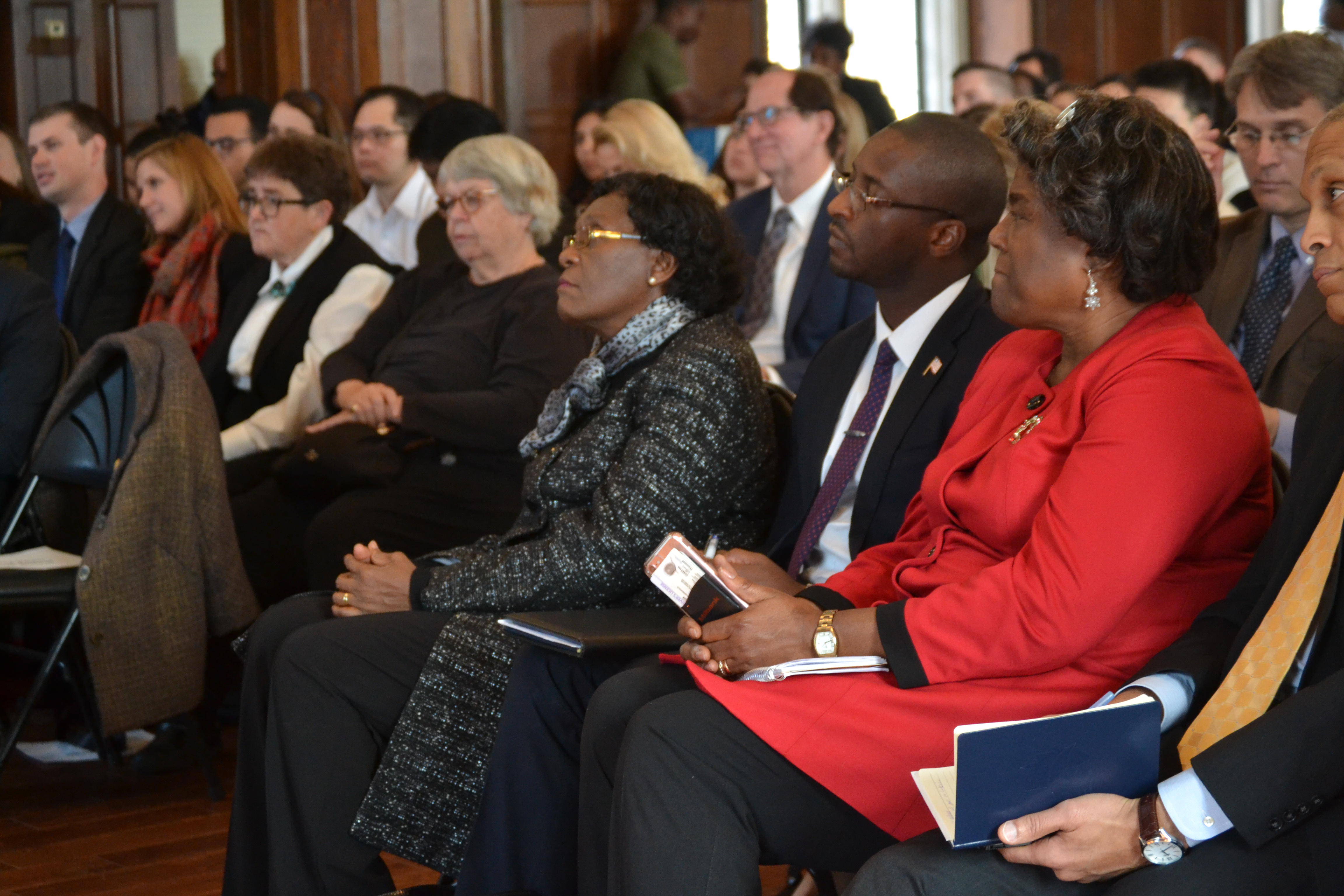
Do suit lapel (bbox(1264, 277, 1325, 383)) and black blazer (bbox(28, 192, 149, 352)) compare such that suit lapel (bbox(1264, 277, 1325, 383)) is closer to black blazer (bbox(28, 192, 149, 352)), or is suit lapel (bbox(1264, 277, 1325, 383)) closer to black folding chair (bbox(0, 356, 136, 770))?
black folding chair (bbox(0, 356, 136, 770))

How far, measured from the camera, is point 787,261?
400 cm

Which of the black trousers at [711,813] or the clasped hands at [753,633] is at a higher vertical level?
the clasped hands at [753,633]

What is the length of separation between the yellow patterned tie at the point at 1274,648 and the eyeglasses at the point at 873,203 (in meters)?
0.96

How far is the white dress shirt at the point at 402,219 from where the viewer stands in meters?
5.14

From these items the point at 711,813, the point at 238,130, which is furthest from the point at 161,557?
the point at 238,130

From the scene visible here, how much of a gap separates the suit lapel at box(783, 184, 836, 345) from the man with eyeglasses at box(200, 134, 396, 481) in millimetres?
1163

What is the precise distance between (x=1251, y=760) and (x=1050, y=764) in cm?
19

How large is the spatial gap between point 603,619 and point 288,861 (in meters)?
0.68

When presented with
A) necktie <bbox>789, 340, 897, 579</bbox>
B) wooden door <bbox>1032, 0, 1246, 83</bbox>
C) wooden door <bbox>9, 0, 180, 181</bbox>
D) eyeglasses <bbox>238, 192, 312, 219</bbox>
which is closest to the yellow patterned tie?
necktie <bbox>789, 340, 897, 579</bbox>

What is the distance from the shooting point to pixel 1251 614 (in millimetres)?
1521

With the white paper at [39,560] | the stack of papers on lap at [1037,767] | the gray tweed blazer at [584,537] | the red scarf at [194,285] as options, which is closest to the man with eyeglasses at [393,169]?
the red scarf at [194,285]

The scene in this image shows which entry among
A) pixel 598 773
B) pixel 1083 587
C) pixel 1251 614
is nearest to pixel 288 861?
pixel 598 773

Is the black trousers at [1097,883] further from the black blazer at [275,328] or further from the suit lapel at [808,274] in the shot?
the black blazer at [275,328]

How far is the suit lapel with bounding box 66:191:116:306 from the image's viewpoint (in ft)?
15.4
